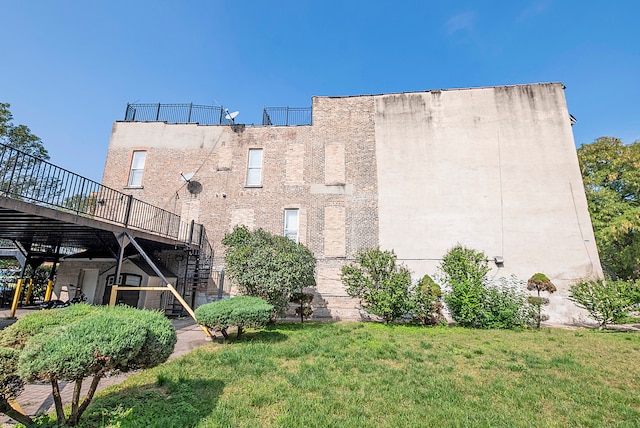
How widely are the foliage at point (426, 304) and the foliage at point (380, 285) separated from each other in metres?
0.31

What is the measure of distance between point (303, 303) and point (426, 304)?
4581 mm

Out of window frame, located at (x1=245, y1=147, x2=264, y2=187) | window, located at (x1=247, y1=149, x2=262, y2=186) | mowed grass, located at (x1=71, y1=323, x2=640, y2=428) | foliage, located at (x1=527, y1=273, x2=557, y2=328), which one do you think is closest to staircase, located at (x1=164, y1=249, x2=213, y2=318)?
window frame, located at (x1=245, y1=147, x2=264, y2=187)

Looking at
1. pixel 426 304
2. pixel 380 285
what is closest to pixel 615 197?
pixel 426 304

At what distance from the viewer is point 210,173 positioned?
577 inches

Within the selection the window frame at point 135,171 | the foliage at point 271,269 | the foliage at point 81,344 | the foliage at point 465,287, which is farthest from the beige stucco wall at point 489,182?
the window frame at point 135,171

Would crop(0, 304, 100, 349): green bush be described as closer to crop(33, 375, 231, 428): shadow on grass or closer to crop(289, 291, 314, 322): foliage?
crop(33, 375, 231, 428): shadow on grass

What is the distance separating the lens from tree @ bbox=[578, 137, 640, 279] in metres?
15.9

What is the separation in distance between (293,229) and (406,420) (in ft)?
35.5

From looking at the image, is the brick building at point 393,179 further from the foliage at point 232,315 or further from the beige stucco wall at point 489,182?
the foliage at point 232,315

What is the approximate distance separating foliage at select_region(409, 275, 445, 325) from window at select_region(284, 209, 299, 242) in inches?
224

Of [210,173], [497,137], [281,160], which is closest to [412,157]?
[497,137]

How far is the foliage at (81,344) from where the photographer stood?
246cm

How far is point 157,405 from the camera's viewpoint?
3.67m

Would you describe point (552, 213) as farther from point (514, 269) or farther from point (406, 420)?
point (406, 420)
